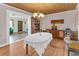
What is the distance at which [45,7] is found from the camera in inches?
123

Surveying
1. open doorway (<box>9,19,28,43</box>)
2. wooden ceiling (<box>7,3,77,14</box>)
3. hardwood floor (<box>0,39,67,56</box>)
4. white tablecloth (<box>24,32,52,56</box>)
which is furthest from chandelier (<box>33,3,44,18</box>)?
hardwood floor (<box>0,39,67,56</box>)

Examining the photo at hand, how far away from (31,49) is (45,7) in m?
1.35

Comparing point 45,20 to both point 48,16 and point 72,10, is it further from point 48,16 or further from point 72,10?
point 72,10

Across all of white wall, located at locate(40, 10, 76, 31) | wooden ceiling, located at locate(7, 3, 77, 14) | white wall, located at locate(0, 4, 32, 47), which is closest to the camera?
wooden ceiling, located at locate(7, 3, 77, 14)

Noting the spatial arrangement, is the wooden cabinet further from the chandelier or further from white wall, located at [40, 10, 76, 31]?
the chandelier

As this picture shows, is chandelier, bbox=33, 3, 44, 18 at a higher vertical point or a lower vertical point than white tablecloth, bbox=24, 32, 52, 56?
higher

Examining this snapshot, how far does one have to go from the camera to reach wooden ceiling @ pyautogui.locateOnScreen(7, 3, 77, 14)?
2.96 metres

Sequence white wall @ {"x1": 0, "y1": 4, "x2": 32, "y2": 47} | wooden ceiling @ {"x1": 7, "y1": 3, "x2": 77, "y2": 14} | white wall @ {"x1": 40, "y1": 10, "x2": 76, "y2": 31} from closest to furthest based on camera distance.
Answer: wooden ceiling @ {"x1": 7, "y1": 3, "x2": 77, "y2": 14} < white wall @ {"x1": 40, "y1": 10, "x2": 76, "y2": 31} < white wall @ {"x1": 0, "y1": 4, "x2": 32, "y2": 47}

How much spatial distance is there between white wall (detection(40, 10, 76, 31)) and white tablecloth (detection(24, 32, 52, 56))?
0.27 metres

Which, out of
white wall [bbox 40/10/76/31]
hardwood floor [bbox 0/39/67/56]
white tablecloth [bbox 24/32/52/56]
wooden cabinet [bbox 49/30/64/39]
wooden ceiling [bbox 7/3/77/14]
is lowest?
hardwood floor [bbox 0/39/67/56]

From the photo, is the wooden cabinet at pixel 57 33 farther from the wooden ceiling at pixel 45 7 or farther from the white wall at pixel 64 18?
the wooden ceiling at pixel 45 7

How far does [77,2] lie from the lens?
265cm

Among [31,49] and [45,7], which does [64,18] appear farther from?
[31,49]

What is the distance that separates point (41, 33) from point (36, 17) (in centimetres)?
51
